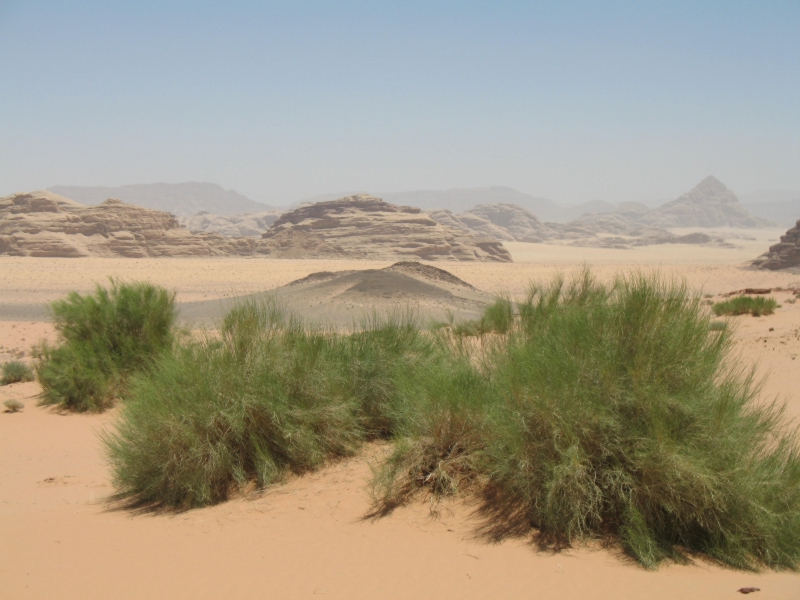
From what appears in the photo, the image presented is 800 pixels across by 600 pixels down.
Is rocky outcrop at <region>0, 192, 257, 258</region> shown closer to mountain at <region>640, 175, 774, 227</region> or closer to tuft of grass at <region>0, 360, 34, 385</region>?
tuft of grass at <region>0, 360, 34, 385</region>

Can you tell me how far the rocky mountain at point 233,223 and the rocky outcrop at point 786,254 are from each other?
95273mm

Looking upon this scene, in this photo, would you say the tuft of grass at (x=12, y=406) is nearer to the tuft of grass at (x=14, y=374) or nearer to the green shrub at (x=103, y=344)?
the green shrub at (x=103, y=344)

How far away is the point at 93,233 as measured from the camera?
6372 centimetres

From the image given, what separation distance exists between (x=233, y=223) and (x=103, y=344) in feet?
431

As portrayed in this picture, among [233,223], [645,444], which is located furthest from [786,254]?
[233,223]

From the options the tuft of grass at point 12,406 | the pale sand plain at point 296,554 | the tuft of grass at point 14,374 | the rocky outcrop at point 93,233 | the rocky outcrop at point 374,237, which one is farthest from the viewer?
the rocky outcrop at point 374,237

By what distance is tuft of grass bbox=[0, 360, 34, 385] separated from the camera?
15352 mm

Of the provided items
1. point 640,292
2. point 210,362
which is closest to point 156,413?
point 210,362

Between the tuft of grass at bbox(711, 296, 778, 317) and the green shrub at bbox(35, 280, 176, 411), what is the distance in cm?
1471

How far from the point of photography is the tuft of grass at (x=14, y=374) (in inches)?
604

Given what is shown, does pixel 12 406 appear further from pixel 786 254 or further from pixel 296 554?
pixel 786 254

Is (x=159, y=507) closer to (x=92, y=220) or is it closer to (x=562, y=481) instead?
(x=562, y=481)

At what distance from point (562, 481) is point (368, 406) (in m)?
3.48

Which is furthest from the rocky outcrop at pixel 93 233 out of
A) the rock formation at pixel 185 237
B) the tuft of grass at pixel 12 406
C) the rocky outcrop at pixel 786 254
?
the tuft of grass at pixel 12 406
